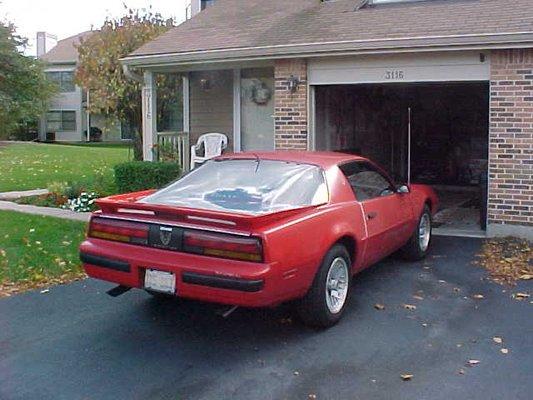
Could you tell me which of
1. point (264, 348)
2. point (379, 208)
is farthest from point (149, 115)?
point (264, 348)

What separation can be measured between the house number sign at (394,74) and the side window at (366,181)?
3.03 meters

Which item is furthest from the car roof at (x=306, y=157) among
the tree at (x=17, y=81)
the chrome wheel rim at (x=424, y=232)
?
the tree at (x=17, y=81)

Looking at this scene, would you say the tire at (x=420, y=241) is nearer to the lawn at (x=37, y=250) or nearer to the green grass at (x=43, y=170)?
the lawn at (x=37, y=250)

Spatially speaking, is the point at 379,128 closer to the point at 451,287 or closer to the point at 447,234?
the point at 447,234

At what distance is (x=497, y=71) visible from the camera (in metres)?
9.09

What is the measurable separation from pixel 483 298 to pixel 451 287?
46 centimetres

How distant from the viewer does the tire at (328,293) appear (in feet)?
17.6

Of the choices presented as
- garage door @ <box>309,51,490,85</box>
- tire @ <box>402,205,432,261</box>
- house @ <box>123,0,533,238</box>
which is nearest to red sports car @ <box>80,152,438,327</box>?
tire @ <box>402,205,432,261</box>

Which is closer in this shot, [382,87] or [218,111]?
[218,111]

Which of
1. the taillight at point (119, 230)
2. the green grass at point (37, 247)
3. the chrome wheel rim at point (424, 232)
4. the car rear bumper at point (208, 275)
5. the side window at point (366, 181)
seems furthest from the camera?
the chrome wheel rim at point (424, 232)

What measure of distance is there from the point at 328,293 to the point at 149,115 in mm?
8064

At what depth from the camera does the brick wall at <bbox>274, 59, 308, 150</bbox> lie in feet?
34.9

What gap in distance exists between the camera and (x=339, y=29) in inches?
423

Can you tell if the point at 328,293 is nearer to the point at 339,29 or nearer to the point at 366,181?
the point at 366,181
